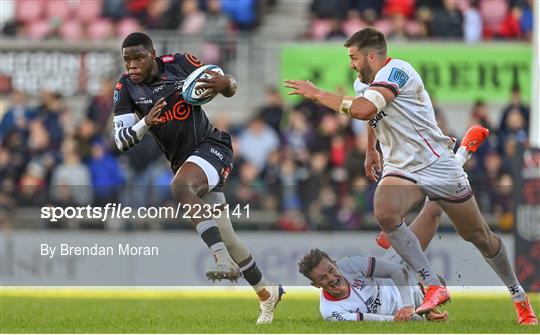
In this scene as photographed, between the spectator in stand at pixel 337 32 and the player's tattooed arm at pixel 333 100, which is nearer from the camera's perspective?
the player's tattooed arm at pixel 333 100

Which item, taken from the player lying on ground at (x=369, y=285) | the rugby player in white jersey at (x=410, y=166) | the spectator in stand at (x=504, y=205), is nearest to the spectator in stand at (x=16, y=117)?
the spectator in stand at (x=504, y=205)

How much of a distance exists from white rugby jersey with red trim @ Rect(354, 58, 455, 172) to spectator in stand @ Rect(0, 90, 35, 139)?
40.1 ft

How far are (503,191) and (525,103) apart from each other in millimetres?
5898

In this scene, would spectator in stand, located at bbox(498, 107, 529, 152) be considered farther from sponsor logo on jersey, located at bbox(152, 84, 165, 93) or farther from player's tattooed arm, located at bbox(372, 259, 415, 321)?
sponsor logo on jersey, located at bbox(152, 84, 165, 93)

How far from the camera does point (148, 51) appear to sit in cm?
1166

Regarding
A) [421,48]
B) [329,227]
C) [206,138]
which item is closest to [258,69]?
[421,48]

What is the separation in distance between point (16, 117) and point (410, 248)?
43.2 ft

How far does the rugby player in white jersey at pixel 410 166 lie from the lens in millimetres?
11078

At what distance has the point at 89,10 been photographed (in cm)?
2564

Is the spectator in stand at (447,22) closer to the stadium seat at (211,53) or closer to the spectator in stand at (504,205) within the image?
the stadium seat at (211,53)

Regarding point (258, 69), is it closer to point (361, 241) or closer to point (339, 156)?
point (339, 156)

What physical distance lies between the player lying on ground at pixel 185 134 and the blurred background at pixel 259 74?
7505mm

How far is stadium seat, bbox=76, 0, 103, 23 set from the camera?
1006 inches

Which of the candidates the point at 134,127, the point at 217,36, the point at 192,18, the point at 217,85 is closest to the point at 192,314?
the point at 134,127
